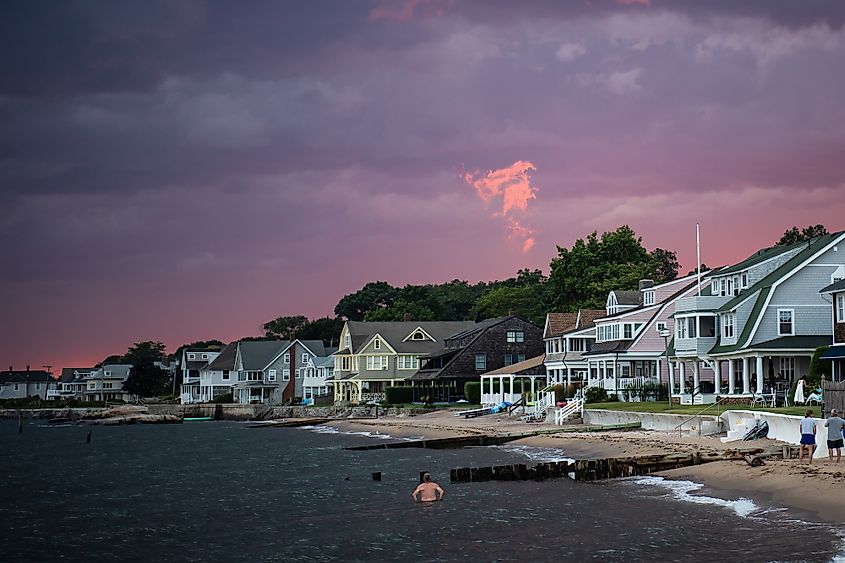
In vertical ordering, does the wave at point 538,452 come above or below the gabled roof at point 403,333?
below

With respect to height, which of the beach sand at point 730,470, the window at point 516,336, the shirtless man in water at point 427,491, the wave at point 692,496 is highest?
the window at point 516,336

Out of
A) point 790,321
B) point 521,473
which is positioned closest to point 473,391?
point 790,321

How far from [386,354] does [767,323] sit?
6718 cm

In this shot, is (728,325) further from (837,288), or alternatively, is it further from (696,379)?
(837,288)

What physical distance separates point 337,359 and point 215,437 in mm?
38275

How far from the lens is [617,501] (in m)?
32.2

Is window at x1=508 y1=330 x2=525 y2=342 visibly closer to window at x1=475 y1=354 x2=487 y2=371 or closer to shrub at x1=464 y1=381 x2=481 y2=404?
window at x1=475 y1=354 x2=487 y2=371

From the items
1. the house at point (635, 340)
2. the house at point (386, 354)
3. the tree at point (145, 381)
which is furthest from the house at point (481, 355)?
the tree at point (145, 381)

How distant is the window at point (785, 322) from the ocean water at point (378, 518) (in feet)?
61.7

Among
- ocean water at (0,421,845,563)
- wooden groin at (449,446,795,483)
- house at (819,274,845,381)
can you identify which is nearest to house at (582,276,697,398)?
house at (819,274,845,381)

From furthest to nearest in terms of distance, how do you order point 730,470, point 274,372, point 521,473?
point 274,372
point 521,473
point 730,470

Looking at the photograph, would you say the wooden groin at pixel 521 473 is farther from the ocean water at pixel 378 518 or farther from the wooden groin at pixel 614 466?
the ocean water at pixel 378 518

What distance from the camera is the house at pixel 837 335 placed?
165 feet

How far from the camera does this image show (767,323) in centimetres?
5922
